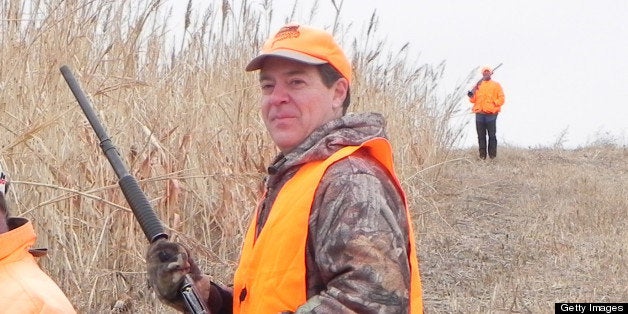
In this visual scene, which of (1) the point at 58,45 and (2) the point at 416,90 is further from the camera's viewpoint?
(2) the point at 416,90

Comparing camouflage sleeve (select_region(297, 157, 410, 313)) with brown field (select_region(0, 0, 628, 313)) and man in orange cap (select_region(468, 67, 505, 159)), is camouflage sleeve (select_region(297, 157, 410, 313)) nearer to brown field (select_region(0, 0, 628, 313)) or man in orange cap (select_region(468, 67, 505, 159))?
brown field (select_region(0, 0, 628, 313))

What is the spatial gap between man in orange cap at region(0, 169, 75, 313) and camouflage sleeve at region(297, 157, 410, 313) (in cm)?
61

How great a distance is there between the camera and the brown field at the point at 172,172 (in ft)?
14.0

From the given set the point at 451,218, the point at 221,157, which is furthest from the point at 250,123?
the point at 451,218

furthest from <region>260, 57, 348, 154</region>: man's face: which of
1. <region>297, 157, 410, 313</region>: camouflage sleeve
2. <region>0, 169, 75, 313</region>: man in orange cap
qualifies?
<region>0, 169, 75, 313</region>: man in orange cap

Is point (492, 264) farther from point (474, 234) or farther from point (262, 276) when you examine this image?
point (262, 276)

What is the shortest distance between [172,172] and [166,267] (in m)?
2.70

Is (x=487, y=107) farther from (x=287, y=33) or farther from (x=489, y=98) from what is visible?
(x=287, y=33)

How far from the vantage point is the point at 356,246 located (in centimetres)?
225

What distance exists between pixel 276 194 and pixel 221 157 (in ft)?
10.4

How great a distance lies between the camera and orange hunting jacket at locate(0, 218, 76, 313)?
206cm

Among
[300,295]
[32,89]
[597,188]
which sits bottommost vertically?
[597,188]

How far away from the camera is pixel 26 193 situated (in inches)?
165

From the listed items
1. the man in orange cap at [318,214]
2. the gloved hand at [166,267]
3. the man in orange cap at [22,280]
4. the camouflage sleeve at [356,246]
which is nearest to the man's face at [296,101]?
the man in orange cap at [318,214]
